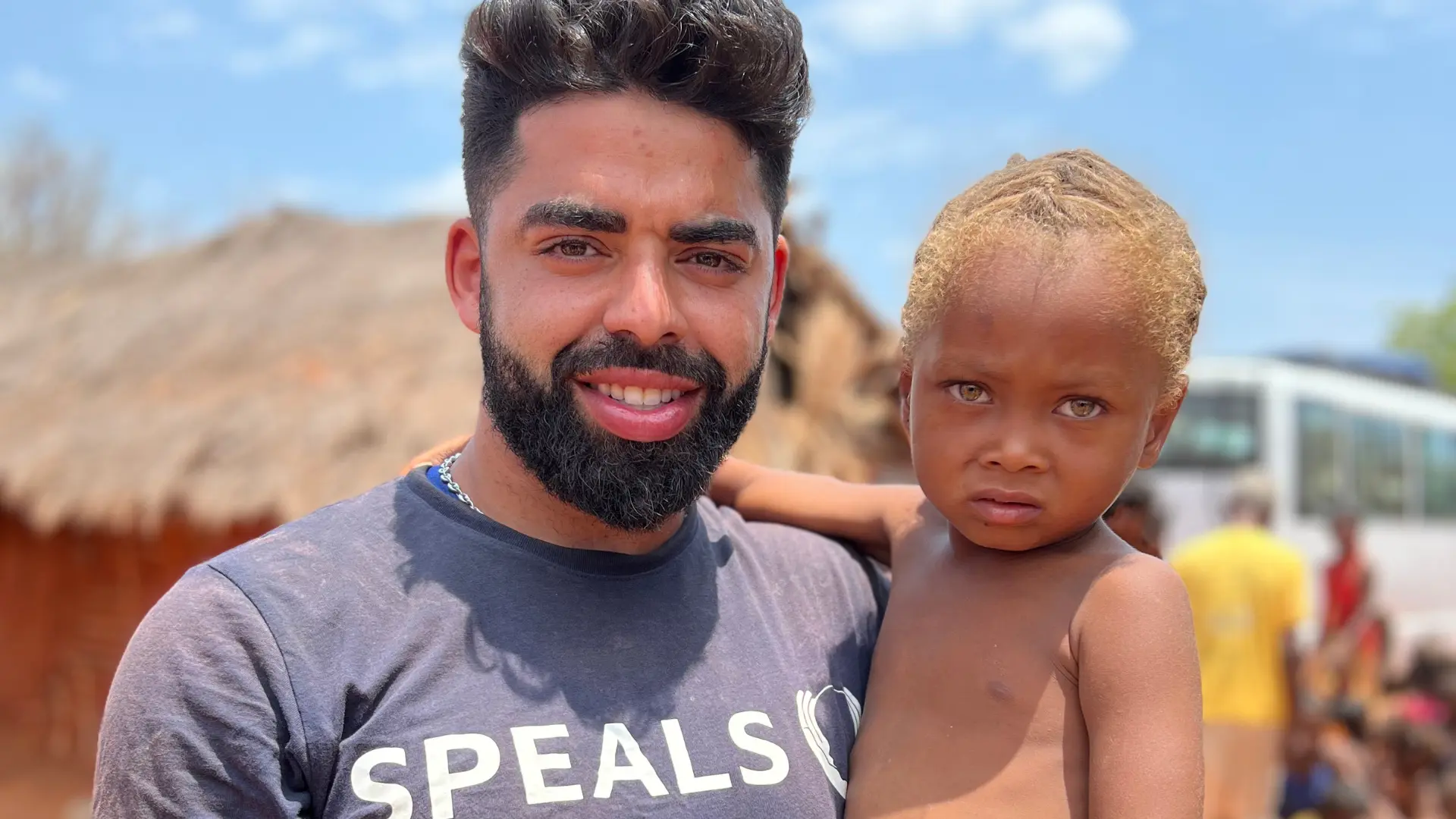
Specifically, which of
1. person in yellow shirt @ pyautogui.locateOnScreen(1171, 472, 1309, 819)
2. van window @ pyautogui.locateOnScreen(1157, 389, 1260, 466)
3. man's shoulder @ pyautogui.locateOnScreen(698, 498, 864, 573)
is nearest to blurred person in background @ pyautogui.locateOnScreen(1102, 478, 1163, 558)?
man's shoulder @ pyautogui.locateOnScreen(698, 498, 864, 573)

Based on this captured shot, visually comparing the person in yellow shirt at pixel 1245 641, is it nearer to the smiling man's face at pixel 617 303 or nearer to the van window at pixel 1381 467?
the smiling man's face at pixel 617 303

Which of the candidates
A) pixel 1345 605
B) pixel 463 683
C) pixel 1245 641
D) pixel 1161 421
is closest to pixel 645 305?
pixel 463 683

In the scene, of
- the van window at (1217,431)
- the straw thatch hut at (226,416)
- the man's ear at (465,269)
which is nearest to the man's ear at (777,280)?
the man's ear at (465,269)

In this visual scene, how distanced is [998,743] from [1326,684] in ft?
35.6

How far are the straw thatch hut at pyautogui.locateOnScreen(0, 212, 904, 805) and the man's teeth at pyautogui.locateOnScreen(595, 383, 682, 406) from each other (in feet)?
17.7

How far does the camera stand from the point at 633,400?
207cm

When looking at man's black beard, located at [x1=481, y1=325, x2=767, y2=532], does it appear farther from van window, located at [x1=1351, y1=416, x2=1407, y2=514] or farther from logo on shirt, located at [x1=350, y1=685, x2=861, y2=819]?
van window, located at [x1=1351, y1=416, x2=1407, y2=514]

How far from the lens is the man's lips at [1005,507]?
1977 mm

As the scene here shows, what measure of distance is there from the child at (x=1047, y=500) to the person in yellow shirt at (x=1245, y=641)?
561 cm

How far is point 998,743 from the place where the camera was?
195 cm

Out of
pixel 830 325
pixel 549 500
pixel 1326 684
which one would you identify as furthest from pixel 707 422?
pixel 1326 684

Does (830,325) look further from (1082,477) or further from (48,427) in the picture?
(1082,477)

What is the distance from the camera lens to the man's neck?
2.12 metres

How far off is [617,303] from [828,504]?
741mm
